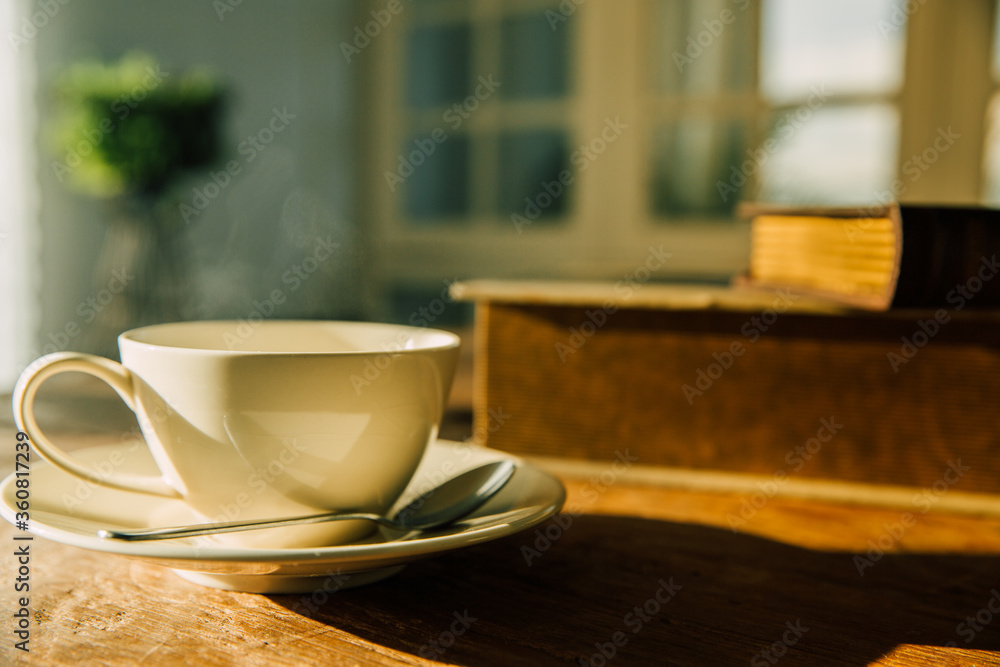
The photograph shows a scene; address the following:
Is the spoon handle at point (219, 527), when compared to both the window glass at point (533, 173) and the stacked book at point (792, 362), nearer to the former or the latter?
the stacked book at point (792, 362)

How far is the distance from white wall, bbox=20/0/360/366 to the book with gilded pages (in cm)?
153

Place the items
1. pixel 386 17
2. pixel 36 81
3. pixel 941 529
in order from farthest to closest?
pixel 386 17 → pixel 36 81 → pixel 941 529

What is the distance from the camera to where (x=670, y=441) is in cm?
59

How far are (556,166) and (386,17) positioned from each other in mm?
679

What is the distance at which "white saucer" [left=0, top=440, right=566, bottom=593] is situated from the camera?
0.29 m

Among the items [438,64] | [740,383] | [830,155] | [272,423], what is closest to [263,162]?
[438,64]

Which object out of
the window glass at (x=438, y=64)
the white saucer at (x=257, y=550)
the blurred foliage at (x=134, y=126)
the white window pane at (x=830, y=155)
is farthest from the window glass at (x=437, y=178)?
the white saucer at (x=257, y=550)

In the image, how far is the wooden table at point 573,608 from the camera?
0.30 meters

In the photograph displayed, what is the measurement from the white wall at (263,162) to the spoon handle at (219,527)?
1.64 m

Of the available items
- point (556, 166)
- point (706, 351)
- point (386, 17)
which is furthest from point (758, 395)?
point (386, 17)

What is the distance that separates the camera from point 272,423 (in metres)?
0.34

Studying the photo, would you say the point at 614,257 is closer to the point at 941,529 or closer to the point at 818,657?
the point at 941,529

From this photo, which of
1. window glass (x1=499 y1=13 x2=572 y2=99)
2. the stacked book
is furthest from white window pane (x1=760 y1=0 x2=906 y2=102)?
the stacked book

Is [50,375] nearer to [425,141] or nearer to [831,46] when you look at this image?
[831,46]
